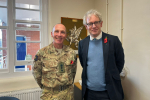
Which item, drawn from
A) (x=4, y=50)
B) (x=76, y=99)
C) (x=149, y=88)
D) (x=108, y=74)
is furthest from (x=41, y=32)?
(x=149, y=88)

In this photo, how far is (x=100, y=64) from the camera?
114cm

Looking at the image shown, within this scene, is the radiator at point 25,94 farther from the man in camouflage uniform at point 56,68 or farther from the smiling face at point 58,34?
the smiling face at point 58,34

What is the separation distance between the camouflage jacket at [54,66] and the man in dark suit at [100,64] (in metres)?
0.22

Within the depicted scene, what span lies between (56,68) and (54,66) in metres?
0.03

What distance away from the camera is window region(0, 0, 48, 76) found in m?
2.09

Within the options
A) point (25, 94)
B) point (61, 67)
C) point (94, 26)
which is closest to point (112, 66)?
point (94, 26)

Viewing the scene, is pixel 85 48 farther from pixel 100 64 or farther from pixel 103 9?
pixel 103 9

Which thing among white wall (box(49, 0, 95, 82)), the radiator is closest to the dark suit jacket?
the radiator

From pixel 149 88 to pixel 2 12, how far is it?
2725mm

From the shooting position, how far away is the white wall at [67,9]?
233 cm

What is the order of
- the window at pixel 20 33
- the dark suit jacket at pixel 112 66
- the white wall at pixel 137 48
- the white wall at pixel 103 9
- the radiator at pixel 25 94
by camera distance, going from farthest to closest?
the white wall at pixel 103 9, the window at pixel 20 33, the radiator at pixel 25 94, the white wall at pixel 137 48, the dark suit jacket at pixel 112 66

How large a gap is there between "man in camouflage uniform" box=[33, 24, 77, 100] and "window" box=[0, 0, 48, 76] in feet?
3.37

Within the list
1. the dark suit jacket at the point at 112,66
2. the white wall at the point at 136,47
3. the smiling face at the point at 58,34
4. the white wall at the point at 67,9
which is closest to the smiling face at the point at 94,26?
the dark suit jacket at the point at 112,66

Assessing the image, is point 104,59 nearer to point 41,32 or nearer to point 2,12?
point 41,32
